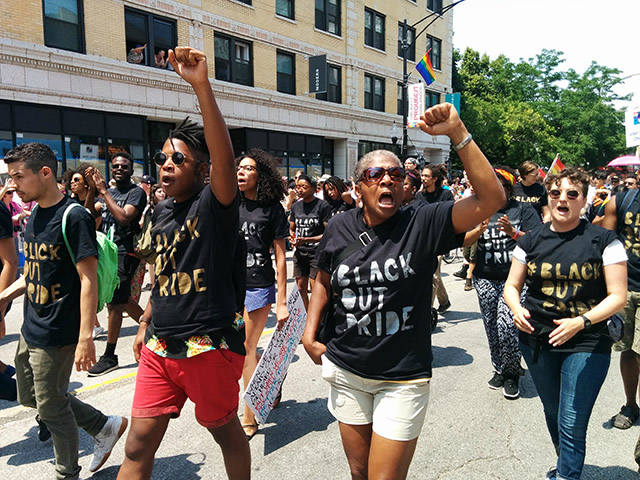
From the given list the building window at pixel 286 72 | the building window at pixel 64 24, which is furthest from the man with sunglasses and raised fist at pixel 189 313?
the building window at pixel 286 72

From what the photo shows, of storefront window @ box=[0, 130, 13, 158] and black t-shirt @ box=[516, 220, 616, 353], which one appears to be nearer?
black t-shirt @ box=[516, 220, 616, 353]

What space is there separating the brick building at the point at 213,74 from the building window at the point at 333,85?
84mm

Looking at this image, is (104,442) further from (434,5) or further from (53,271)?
(434,5)

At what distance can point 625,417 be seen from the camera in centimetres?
407

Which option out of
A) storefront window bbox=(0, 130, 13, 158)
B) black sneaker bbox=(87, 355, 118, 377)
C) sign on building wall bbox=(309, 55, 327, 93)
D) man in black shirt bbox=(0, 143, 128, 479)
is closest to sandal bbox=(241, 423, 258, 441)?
man in black shirt bbox=(0, 143, 128, 479)

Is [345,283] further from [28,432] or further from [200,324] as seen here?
[28,432]

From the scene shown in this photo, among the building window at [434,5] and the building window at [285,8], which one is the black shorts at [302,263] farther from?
the building window at [434,5]

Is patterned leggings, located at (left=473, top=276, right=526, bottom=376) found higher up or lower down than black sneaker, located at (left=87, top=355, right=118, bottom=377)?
higher up

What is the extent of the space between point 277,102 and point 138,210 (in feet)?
53.7

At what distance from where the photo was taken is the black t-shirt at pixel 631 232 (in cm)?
382

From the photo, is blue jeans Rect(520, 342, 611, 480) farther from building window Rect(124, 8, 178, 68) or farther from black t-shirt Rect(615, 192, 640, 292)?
building window Rect(124, 8, 178, 68)

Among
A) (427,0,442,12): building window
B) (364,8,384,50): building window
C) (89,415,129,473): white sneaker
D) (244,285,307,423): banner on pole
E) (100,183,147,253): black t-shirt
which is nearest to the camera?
(244,285,307,423): banner on pole

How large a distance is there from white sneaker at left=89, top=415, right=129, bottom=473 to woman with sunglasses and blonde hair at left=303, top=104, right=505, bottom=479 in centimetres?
180

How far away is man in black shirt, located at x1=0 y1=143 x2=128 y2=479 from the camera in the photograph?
10.0ft
